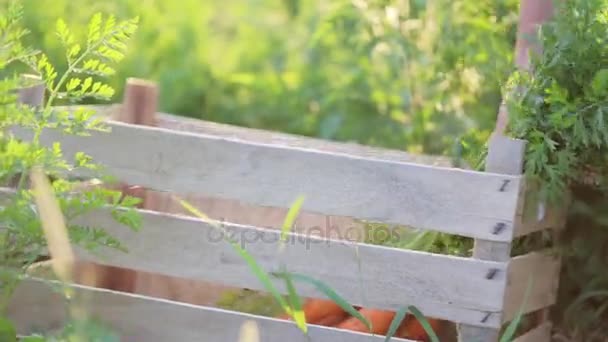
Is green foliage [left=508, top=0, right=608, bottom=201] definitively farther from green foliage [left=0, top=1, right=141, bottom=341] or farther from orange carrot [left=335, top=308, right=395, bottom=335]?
green foliage [left=0, top=1, right=141, bottom=341]

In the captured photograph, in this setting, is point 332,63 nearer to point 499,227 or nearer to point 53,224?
point 499,227

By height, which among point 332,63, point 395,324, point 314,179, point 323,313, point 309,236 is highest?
point 332,63

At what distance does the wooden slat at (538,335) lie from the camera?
2.11 meters

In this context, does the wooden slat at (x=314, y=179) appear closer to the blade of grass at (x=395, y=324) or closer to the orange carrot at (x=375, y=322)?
the blade of grass at (x=395, y=324)

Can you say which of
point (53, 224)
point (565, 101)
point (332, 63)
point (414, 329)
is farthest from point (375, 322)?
point (332, 63)

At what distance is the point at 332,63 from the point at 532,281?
85.5 inches

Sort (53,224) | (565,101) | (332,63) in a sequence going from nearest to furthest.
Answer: (53,224), (565,101), (332,63)

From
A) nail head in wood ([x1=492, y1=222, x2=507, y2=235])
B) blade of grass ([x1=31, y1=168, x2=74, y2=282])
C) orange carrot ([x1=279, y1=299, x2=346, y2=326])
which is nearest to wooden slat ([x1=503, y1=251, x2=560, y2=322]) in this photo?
nail head in wood ([x1=492, y1=222, x2=507, y2=235])

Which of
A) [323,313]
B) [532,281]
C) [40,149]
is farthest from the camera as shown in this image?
[323,313]

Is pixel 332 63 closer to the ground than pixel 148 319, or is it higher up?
higher up

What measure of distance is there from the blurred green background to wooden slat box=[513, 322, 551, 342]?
1.37 feet

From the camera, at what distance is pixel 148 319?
2.05 meters

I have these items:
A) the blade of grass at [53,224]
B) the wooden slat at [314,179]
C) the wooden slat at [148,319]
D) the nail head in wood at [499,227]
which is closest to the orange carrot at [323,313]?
the wooden slat at [148,319]

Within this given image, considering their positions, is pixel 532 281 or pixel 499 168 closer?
pixel 499 168
